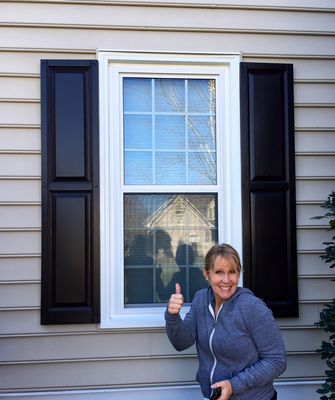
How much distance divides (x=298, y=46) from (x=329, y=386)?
2.02m

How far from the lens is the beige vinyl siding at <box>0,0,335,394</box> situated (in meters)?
2.86

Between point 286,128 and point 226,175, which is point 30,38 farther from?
point 286,128

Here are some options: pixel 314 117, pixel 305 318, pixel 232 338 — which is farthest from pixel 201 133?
pixel 232 338

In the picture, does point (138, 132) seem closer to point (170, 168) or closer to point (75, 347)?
point (170, 168)

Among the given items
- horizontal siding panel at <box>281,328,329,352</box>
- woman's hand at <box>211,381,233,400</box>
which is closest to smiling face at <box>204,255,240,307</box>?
woman's hand at <box>211,381,233,400</box>

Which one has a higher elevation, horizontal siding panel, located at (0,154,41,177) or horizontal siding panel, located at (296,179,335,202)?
horizontal siding panel, located at (0,154,41,177)

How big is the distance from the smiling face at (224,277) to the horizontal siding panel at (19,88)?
5.00 ft

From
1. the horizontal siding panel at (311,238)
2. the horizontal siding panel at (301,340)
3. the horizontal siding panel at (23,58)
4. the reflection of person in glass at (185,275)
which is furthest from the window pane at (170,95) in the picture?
the horizontal siding panel at (301,340)

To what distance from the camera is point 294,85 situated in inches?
122

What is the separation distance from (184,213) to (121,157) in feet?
1.68

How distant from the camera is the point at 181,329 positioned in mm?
2244

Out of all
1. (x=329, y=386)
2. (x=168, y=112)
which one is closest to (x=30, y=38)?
(x=168, y=112)

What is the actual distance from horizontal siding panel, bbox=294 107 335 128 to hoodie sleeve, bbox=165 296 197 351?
145 centimetres

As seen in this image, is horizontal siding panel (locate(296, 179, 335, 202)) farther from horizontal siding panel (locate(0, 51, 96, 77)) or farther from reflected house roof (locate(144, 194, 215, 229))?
horizontal siding panel (locate(0, 51, 96, 77))
